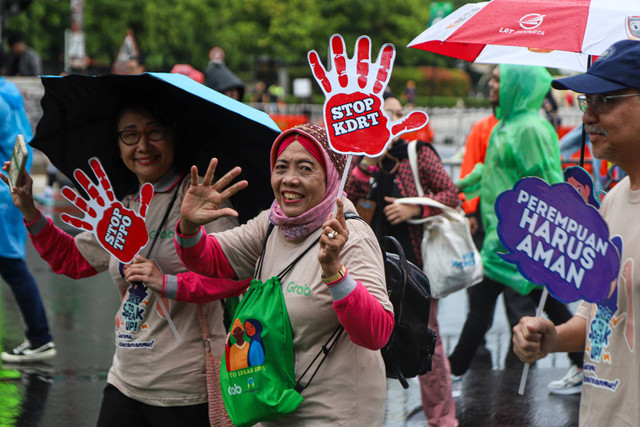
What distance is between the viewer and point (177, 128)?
357 cm

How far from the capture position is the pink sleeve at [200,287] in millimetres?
3285

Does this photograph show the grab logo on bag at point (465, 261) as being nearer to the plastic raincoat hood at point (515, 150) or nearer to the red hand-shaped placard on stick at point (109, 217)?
the plastic raincoat hood at point (515, 150)

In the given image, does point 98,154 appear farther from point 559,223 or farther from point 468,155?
point 468,155

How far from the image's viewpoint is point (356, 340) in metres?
2.73

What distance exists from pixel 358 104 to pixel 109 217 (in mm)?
1171

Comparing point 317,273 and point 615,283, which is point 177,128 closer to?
point 317,273

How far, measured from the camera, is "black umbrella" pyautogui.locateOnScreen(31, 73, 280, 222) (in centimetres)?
344

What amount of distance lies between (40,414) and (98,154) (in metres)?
2.39

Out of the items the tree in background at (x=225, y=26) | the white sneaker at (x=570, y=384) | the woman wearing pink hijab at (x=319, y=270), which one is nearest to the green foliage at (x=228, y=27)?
the tree in background at (x=225, y=26)

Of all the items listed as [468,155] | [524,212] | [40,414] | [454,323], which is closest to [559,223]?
[524,212]

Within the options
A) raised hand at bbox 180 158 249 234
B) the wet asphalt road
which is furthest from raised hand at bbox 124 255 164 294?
the wet asphalt road

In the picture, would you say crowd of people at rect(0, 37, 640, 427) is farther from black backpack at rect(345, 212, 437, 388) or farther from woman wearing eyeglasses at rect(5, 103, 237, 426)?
black backpack at rect(345, 212, 437, 388)

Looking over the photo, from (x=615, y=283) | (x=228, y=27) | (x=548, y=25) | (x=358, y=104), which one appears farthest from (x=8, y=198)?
(x=228, y=27)

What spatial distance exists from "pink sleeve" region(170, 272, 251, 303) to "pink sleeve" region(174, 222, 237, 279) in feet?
0.21
